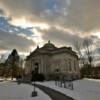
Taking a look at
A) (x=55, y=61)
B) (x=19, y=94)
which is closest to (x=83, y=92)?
(x=19, y=94)

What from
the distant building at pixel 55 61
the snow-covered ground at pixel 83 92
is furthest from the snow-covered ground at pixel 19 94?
the distant building at pixel 55 61

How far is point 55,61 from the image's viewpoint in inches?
1847

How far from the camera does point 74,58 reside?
49812mm

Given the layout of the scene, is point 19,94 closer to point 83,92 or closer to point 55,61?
point 83,92

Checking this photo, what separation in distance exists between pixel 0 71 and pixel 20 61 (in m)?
12.3

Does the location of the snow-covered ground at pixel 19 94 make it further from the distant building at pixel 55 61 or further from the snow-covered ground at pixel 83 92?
the distant building at pixel 55 61

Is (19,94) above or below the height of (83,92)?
below

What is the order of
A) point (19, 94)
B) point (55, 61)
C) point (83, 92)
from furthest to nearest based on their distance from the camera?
1. point (55, 61)
2. point (83, 92)
3. point (19, 94)

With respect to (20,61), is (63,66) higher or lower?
lower

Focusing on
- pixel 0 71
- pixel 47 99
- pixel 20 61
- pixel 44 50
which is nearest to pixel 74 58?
pixel 44 50

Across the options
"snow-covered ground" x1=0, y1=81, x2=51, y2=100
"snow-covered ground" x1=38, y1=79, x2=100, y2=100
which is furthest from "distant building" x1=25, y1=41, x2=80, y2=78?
"snow-covered ground" x1=0, y1=81, x2=51, y2=100

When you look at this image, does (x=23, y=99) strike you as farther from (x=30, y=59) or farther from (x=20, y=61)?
(x=20, y=61)

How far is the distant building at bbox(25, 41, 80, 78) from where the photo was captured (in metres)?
46.3

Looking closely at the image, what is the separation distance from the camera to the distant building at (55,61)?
46.3 meters
